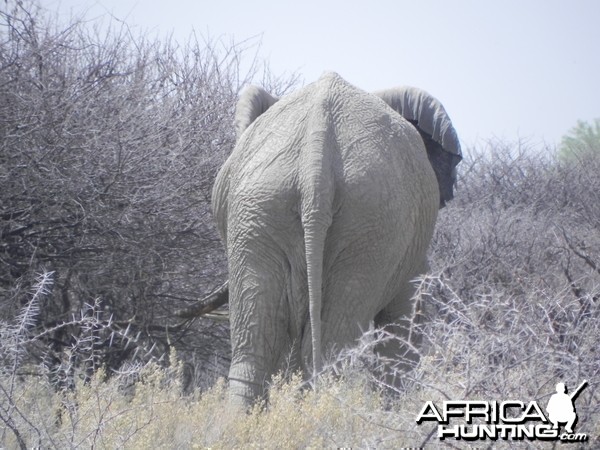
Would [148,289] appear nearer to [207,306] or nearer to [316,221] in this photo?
[207,306]

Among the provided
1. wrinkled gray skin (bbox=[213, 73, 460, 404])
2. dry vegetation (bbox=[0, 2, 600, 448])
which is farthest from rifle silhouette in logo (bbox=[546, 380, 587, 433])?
wrinkled gray skin (bbox=[213, 73, 460, 404])

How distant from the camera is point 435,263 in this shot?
10.0 metres

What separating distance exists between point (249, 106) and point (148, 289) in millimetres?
2546

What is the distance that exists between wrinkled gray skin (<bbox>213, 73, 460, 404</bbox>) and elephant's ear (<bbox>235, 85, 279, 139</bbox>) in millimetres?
580

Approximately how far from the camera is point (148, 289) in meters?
8.05

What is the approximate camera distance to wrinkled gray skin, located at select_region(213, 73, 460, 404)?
15.9 feet

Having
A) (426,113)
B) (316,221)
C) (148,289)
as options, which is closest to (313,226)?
(316,221)

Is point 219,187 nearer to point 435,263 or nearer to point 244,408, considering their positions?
point 244,408

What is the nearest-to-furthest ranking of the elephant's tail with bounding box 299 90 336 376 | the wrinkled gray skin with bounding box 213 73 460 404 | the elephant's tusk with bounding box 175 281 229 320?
the elephant's tail with bounding box 299 90 336 376, the wrinkled gray skin with bounding box 213 73 460 404, the elephant's tusk with bounding box 175 281 229 320

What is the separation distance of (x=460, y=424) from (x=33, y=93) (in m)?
4.26

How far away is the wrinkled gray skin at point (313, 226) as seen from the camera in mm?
4832

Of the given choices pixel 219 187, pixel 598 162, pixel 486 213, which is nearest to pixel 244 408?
pixel 219 187

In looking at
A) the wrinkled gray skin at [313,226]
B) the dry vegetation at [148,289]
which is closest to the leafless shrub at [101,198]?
the dry vegetation at [148,289]

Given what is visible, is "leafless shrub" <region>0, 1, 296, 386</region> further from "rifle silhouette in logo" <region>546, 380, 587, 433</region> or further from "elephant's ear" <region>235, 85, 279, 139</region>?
"rifle silhouette in logo" <region>546, 380, 587, 433</region>
